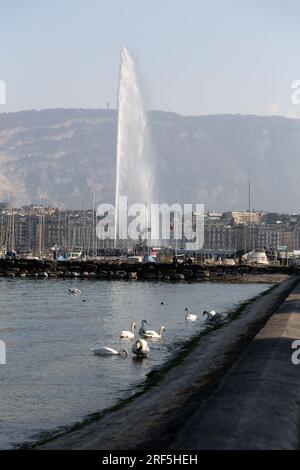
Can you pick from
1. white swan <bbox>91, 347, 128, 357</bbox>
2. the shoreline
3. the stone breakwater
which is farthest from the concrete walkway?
the stone breakwater

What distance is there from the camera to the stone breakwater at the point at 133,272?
100312mm

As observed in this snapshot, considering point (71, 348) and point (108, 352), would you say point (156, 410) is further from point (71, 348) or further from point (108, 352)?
point (71, 348)

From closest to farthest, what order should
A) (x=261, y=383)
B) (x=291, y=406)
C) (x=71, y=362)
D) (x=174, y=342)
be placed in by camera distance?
(x=291, y=406) < (x=261, y=383) < (x=71, y=362) < (x=174, y=342)

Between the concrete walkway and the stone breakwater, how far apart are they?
258ft

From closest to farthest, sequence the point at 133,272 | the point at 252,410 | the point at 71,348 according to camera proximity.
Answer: the point at 252,410 < the point at 71,348 < the point at 133,272

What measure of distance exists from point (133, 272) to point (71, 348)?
71.9 metres

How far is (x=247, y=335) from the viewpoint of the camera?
101 feet

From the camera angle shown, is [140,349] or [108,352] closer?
[140,349]

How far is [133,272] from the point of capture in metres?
103

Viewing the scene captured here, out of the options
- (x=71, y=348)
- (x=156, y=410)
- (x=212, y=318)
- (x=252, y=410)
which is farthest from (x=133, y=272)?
(x=252, y=410)
